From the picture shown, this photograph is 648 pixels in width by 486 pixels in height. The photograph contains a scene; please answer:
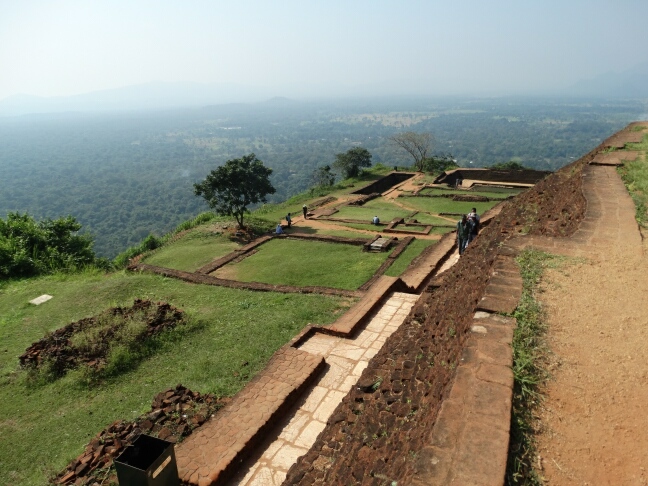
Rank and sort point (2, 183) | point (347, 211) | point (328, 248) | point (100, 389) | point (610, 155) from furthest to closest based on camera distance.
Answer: point (2, 183) → point (347, 211) → point (328, 248) → point (610, 155) → point (100, 389)

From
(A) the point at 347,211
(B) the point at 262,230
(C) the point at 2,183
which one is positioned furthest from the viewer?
(C) the point at 2,183

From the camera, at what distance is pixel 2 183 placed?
134 metres

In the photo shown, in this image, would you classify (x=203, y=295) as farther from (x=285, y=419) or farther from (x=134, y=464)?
(x=134, y=464)

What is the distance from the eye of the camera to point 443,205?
23.1 meters

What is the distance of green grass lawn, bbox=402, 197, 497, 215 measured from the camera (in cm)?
2152

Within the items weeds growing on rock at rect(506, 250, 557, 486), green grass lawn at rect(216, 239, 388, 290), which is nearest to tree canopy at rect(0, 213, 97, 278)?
green grass lawn at rect(216, 239, 388, 290)

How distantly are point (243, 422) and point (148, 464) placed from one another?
3.82ft

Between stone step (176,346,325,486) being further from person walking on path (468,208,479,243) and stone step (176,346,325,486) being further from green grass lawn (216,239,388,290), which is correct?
person walking on path (468,208,479,243)

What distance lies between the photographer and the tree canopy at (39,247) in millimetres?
14664

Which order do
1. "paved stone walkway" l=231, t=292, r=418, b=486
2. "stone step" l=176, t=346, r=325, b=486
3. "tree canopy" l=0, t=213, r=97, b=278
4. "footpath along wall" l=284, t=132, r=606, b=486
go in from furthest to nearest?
"tree canopy" l=0, t=213, r=97, b=278 < "paved stone walkway" l=231, t=292, r=418, b=486 < "stone step" l=176, t=346, r=325, b=486 < "footpath along wall" l=284, t=132, r=606, b=486

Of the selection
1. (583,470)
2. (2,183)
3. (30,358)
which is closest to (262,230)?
(30,358)

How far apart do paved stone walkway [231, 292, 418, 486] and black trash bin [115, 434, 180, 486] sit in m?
0.77

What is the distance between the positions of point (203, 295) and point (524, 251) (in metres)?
8.14

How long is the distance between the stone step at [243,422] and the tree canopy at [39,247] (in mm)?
12679
